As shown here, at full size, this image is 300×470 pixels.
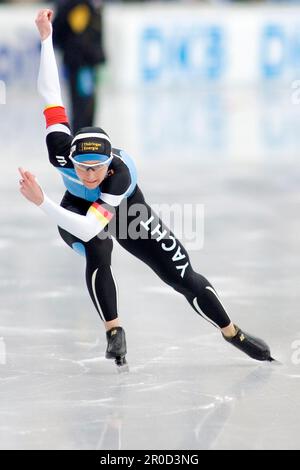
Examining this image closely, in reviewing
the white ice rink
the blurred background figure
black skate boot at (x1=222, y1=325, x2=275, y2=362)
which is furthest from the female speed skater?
the blurred background figure

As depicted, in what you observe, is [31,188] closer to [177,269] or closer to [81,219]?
[81,219]

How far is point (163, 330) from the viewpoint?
5895mm

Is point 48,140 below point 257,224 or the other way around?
the other way around

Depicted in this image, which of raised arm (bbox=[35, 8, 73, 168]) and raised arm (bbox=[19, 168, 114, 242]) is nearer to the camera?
raised arm (bbox=[19, 168, 114, 242])

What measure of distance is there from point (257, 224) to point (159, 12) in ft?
35.7

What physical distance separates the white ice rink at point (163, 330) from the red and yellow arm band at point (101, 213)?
725 mm

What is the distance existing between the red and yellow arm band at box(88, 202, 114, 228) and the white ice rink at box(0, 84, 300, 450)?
725mm

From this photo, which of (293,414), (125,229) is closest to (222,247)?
(125,229)

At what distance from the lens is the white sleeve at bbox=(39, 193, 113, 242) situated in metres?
4.86

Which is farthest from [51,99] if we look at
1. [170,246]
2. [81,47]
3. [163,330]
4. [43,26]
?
[81,47]

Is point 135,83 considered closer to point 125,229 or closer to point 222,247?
point 222,247

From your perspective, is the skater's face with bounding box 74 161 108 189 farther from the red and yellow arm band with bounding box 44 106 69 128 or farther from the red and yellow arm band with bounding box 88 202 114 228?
the red and yellow arm band with bounding box 44 106 69 128

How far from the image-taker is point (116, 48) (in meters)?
18.6

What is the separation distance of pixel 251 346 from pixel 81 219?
3.47ft
